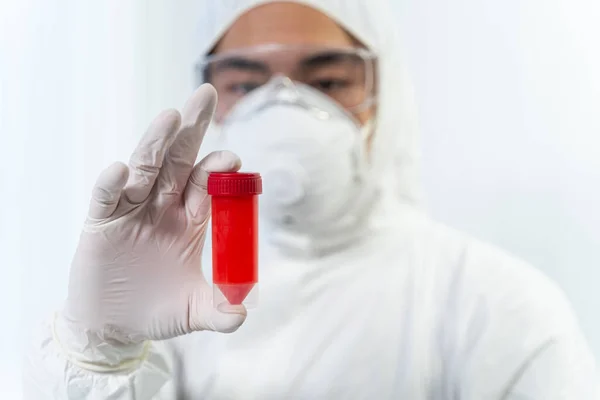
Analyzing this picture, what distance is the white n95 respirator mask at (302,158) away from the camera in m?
1.07

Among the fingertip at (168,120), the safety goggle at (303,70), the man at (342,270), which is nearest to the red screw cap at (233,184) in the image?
the fingertip at (168,120)

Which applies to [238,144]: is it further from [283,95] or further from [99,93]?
[99,93]

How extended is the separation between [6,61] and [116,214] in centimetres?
78

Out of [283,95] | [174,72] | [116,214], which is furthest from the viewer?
[174,72]

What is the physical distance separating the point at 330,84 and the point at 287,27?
138 mm

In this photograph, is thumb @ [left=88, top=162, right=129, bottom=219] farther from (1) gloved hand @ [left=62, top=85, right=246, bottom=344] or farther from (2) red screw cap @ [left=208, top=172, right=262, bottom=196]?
(2) red screw cap @ [left=208, top=172, right=262, bottom=196]

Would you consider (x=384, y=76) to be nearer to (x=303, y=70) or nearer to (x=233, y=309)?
(x=303, y=70)

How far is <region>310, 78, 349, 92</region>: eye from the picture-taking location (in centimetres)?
113

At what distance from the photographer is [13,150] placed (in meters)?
1.32

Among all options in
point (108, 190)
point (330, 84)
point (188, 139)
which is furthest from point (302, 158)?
point (108, 190)

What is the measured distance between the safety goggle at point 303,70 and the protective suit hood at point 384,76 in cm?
3

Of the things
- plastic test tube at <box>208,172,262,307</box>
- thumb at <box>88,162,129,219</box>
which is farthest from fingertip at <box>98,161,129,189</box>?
plastic test tube at <box>208,172,262,307</box>

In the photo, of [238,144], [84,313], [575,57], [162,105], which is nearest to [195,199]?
[84,313]

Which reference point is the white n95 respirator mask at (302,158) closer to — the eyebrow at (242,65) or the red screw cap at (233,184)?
the eyebrow at (242,65)
